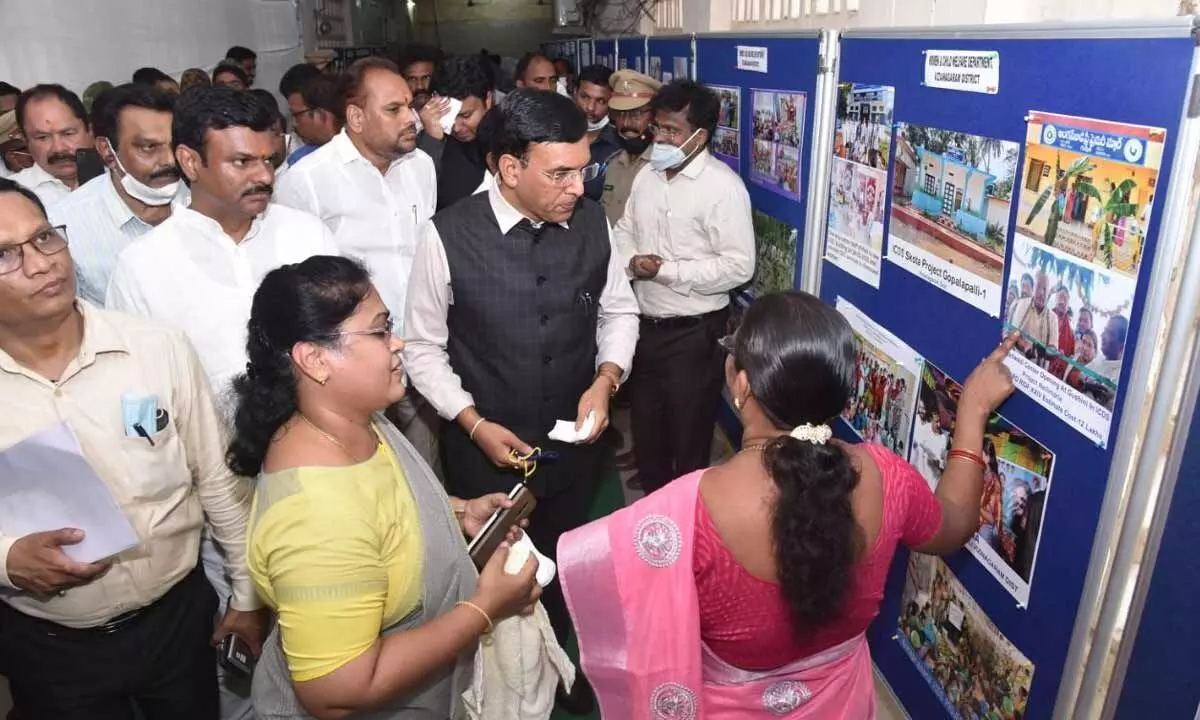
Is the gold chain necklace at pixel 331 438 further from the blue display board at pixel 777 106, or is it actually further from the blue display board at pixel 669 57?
the blue display board at pixel 669 57

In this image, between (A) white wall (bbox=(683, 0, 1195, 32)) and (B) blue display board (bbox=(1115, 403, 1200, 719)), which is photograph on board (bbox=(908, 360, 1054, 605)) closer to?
(B) blue display board (bbox=(1115, 403, 1200, 719))

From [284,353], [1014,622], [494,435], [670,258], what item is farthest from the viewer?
[670,258]

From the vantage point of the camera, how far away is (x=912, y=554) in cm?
222

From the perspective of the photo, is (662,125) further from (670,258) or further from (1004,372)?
(1004,372)

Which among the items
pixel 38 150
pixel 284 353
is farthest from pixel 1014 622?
pixel 38 150

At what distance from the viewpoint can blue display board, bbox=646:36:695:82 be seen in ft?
13.2

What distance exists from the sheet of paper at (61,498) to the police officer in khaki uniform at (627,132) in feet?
9.36

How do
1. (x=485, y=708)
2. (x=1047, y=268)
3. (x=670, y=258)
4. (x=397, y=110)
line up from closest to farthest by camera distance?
1. (x=1047, y=268)
2. (x=485, y=708)
3. (x=397, y=110)
4. (x=670, y=258)

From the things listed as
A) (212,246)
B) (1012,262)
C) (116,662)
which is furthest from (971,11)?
(116,662)

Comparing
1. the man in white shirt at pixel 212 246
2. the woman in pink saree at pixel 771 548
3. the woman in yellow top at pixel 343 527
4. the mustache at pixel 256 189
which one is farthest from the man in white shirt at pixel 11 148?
A: the woman in pink saree at pixel 771 548

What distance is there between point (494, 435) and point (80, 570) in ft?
3.23

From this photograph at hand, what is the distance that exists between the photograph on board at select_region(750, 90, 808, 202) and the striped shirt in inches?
82.4

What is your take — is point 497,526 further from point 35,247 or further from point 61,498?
point 35,247

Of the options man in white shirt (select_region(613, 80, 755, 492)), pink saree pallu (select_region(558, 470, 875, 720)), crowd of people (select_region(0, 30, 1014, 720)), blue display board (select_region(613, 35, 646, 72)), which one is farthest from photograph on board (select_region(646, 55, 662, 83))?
pink saree pallu (select_region(558, 470, 875, 720))
